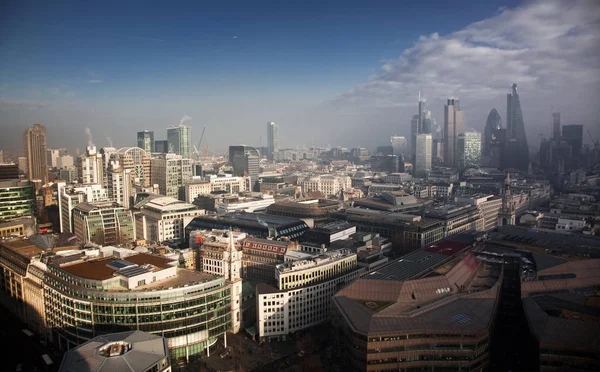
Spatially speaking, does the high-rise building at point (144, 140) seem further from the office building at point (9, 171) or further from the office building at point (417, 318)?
the office building at point (417, 318)

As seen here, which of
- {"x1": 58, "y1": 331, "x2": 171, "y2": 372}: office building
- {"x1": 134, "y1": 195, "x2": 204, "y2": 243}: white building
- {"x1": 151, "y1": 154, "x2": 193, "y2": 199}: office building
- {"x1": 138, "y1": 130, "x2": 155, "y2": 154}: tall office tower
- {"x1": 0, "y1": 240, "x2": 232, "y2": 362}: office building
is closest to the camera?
{"x1": 58, "y1": 331, "x2": 171, "y2": 372}: office building

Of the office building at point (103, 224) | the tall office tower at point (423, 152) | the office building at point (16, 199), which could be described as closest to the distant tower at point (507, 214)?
the office building at point (103, 224)

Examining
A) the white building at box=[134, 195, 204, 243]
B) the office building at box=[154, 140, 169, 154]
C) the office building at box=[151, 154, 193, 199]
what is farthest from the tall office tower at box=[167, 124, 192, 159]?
the white building at box=[134, 195, 204, 243]

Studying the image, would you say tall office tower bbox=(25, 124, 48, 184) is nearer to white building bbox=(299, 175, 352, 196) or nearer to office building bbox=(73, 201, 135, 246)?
office building bbox=(73, 201, 135, 246)

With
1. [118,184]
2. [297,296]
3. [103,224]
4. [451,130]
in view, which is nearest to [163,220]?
[103,224]

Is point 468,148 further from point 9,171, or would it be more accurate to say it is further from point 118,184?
point 9,171

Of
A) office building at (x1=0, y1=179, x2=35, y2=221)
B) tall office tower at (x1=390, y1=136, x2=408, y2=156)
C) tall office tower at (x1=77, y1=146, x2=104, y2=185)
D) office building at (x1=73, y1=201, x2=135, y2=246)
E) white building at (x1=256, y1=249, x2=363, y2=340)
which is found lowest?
white building at (x1=256, y1=249, x2=363, y2=340)
